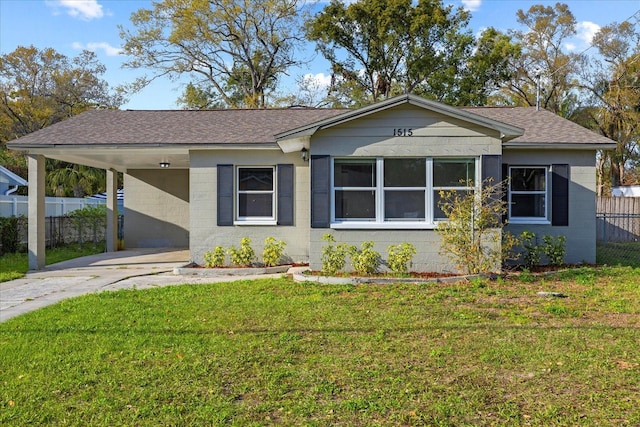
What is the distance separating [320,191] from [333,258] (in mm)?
1419

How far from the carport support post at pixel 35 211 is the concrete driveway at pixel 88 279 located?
41cm

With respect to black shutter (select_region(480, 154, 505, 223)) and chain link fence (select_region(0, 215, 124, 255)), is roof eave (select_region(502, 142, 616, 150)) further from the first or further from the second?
chain link fence (select_region(0, 215, 124, 255))

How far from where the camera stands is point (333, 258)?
401 inches

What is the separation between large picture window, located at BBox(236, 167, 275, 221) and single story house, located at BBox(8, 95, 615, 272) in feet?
0.08

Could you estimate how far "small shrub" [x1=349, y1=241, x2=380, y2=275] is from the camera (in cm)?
1002

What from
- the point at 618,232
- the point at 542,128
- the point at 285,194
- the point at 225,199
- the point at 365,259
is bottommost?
the point at 365,259

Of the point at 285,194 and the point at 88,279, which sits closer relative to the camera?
the point at 88,279

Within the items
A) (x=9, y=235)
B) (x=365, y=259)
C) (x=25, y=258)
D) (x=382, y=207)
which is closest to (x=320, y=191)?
(x=382, y=207)

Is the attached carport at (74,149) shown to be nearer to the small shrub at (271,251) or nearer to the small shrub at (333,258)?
the small shrub at (271,251)

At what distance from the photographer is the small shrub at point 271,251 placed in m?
11.4

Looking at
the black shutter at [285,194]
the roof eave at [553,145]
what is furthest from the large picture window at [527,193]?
the black shutter at [285,194]

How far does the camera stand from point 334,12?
28594mm

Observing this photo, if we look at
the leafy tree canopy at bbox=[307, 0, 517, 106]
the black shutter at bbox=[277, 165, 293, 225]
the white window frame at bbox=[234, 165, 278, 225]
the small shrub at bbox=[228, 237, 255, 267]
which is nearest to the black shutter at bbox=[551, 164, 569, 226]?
the black shutter at bbox=[277, 165, 293, 225]

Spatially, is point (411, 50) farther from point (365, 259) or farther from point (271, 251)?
point (365, 259)
